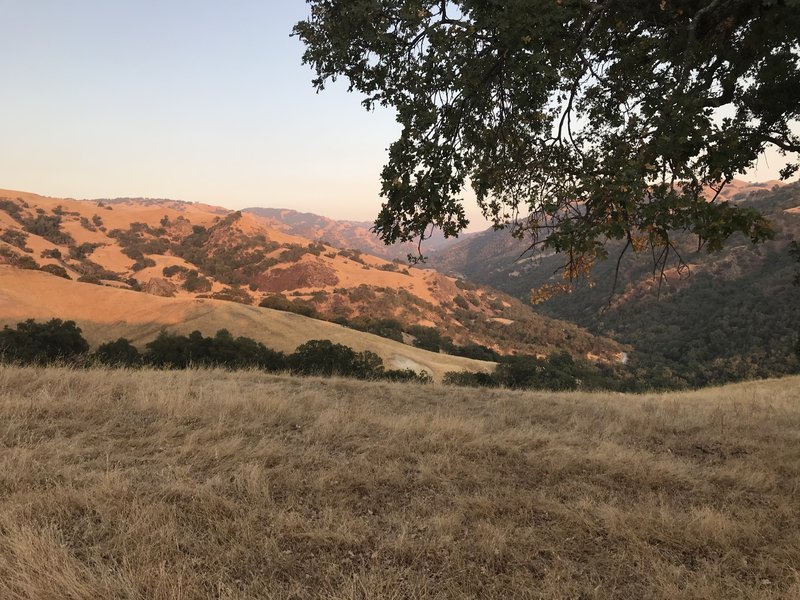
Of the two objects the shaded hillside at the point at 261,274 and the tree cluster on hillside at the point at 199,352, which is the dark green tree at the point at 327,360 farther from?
the shaded hillside at the point at 261,274

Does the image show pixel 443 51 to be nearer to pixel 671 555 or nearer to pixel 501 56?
pixel 501 56

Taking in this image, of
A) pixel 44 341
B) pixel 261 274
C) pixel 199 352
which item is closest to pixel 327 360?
pixel 199 352

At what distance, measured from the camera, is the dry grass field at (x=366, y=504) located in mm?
2961

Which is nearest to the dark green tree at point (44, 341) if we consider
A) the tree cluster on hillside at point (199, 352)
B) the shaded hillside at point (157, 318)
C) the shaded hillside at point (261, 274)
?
the tree cluster on hillside at point (199, 352)

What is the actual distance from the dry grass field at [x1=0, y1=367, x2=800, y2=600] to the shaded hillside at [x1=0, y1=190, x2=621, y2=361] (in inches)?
2352

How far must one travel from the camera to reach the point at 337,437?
6.15 metres

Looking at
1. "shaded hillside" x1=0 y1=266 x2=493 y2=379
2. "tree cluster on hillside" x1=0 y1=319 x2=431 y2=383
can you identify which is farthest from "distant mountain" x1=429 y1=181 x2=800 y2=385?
"tree cluster on hillside" x1=0 y1=319 x2=431 y2=383

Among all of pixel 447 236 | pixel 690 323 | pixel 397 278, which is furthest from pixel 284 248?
pixel 447 236

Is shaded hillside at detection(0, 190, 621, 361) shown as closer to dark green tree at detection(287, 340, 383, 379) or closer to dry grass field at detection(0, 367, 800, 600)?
dark green tree at detection(287, 340, 383, 379)

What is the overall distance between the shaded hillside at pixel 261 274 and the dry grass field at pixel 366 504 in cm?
5974

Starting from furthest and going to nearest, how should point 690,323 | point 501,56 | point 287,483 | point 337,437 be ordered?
point 690,323 → point 337,437 → point 501,56 → point 287,483

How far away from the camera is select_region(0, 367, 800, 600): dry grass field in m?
2.96

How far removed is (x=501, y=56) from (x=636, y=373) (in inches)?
3379

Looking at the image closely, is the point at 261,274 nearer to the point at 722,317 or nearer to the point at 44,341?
the point at 44,341
